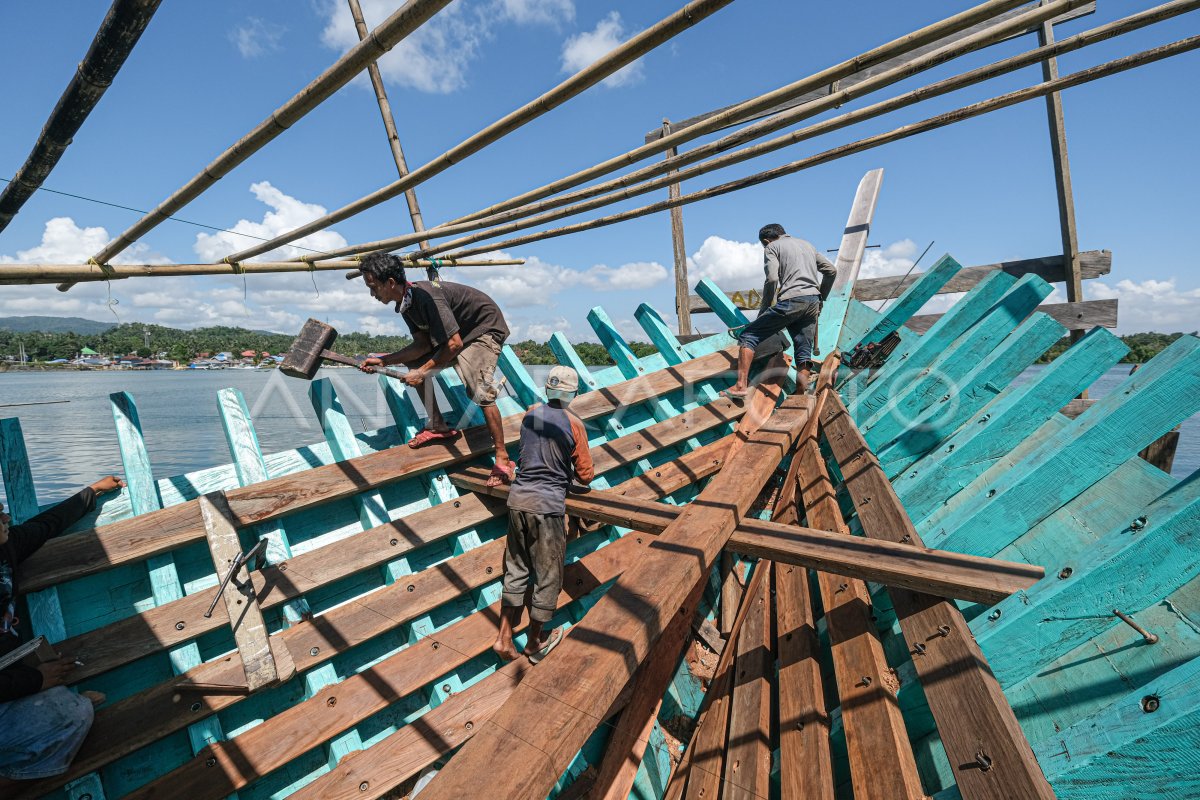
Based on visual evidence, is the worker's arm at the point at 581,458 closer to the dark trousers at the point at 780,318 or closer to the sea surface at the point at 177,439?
the sea surface at the point at 177,439

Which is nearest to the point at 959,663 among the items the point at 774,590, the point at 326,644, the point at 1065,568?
→ the point at 1065,568

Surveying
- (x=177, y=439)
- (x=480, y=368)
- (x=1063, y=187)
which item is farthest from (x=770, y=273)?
(x=177, y=439)

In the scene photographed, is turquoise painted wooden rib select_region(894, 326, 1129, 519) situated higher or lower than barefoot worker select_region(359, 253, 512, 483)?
lower

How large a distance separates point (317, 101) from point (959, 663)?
2892 mm

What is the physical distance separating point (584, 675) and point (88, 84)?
2.29m

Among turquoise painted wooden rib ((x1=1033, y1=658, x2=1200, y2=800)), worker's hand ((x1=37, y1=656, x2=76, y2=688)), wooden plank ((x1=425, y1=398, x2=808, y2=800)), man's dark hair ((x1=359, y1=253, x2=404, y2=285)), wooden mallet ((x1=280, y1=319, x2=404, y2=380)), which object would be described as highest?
man's dark hair ((x1=359, y1=253, x2=404, y2=285))

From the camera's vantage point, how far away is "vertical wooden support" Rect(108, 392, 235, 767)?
223 centimetres

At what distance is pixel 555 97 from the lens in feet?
7.15

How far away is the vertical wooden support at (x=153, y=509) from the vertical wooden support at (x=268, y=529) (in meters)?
0.35

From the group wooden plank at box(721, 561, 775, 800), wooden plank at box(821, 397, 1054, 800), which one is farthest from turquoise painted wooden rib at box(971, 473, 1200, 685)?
wooden plank at box(721, 561, 775, 800)

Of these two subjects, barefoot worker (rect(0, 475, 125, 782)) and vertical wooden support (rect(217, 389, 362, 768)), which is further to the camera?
vertical wooden support (rect(217, 389, 362, 768))

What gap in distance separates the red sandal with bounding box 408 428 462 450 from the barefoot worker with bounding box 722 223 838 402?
2.81 metres

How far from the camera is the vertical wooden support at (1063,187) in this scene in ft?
20.5

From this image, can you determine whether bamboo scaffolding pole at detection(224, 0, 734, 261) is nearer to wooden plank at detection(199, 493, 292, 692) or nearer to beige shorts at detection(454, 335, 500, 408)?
beige shorts at detection(454, 335, 500, 408)
